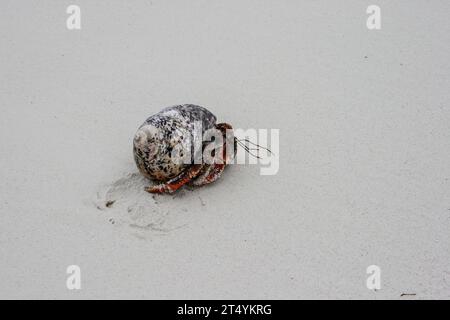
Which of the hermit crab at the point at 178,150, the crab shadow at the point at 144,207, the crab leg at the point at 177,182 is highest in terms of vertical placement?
the hermit crab at the point at 178,150

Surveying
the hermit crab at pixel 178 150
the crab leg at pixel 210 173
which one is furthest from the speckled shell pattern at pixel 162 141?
the crab leg at pixel 210 173

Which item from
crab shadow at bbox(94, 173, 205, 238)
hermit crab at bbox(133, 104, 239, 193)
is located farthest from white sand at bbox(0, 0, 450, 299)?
hermit crab at bbox(133, 104, 239, 193)

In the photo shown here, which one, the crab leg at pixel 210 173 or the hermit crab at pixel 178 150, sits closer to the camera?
the hermit crab at pixel 178 150

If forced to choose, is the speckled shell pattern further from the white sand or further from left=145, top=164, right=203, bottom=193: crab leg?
the white sand

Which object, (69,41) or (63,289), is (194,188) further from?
(69,41)

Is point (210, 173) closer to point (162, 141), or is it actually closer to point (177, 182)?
point (177, 182)

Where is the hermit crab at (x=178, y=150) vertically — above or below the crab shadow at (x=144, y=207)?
above

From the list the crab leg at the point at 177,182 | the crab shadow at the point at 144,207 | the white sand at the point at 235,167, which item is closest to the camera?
the white sand at the point at 235,167

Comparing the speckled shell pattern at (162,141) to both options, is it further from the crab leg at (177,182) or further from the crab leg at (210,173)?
the crab leg at (210,173)
